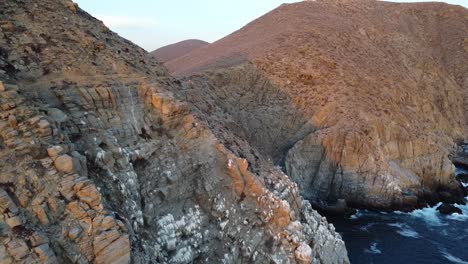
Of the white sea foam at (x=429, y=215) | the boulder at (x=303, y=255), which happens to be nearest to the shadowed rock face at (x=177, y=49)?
the white sea foam at (x=429, y=215)

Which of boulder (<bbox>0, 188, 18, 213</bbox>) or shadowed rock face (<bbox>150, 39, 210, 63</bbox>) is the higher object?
shadowed rock face (<bbox>150, 39, 210, 63</bbox>)

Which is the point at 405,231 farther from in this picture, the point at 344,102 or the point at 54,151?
the point at 54,151

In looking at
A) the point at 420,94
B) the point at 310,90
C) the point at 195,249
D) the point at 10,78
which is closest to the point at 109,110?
the point at 10,78

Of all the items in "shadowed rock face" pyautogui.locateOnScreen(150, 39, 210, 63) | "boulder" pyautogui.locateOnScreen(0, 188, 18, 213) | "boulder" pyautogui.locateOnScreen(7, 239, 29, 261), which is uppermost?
"shadowed rock face" pyautogui.locateOnScreen(150, 39, 210, 63)

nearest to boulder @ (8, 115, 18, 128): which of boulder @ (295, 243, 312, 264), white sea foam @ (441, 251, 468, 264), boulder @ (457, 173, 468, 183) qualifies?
boulder @ (295, 243, 312, 264)

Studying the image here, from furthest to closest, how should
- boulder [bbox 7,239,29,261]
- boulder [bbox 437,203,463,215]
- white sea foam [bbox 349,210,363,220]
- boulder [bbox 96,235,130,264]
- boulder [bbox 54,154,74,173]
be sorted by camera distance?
boulder [bbox 437,203,463,215], white sea foam [bbox 349,210,363,220], boulder [bbox 54,154,74,173], boulder [bbox 96,235,130,264], boulder [bbox 7,239,29,261]

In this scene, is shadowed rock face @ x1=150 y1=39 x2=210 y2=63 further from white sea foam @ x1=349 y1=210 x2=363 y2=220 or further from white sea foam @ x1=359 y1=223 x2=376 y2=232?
white sea foam @ x1=359 y1=223 x2=376 y2=232

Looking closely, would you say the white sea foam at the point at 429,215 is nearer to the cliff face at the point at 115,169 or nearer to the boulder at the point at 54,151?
the cliff face at the point at 115,169
